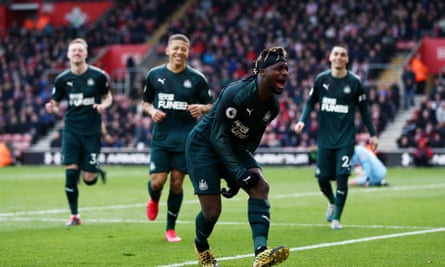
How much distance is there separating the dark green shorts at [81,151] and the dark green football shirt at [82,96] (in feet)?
0.31

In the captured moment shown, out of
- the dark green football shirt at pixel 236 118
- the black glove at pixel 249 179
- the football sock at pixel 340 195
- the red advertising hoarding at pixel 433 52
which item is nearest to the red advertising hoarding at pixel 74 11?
the red advertising hoarding at pixel 433 52

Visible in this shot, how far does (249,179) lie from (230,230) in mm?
4943

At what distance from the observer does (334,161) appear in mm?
14492

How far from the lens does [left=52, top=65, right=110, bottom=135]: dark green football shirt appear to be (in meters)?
15.0

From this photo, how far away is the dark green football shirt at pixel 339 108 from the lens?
14344 mm

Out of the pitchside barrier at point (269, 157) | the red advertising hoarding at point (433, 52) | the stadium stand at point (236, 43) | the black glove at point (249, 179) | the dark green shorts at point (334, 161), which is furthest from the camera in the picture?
the red advertising hoarding at point (433, 52)

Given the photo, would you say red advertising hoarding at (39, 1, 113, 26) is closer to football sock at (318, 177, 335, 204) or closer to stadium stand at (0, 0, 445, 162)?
stadium stand at (0, 0, 445, 162)

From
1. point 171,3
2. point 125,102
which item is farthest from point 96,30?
point 125,102

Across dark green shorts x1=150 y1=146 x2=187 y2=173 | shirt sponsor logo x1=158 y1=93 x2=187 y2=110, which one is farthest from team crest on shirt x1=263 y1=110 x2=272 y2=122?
shirt sponsor logo x1=158 y1=93 x2=187 y2=110

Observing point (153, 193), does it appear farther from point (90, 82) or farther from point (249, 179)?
point (249, 179)

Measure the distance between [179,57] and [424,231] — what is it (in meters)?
4.04

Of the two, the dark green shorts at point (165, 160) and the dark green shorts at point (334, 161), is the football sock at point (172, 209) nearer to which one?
the dark green shorts at point (165, 160)

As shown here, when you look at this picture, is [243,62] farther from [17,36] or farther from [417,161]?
[17,36]

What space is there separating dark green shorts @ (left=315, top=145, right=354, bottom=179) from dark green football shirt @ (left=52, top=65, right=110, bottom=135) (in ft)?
11.3
